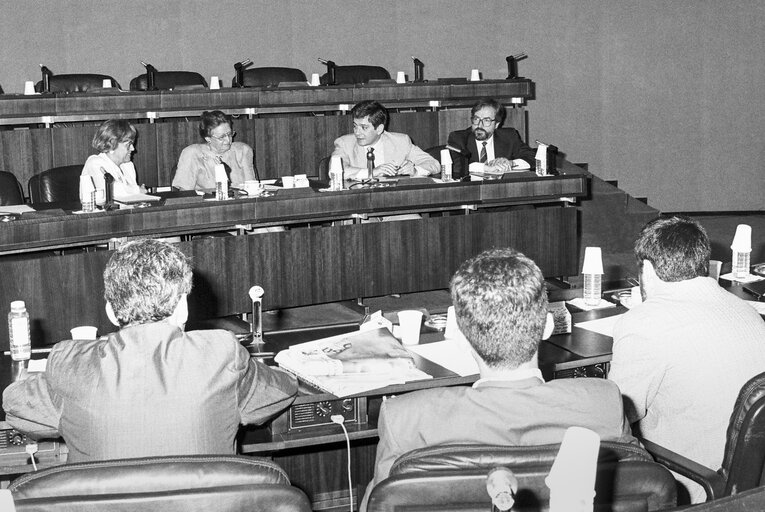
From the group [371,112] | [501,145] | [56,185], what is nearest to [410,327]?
[56,185]

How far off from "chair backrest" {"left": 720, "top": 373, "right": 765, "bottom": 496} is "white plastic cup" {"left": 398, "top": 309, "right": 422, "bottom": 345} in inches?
40.6

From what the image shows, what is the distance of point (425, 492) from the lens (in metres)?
1.42

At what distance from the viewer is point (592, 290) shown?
11.5 ft

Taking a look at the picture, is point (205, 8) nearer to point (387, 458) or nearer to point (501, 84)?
point (501, 84)

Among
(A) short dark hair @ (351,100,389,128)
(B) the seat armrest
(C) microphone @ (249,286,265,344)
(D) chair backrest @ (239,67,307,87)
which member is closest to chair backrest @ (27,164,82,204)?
(A) short dark hair @ (351,100,389,128)

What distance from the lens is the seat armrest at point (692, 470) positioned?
219 centimetres

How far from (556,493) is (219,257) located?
4162mm

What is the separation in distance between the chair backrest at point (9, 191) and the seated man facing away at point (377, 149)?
74.2 inches

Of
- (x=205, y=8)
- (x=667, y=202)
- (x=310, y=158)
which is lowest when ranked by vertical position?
(x=667, y=202)

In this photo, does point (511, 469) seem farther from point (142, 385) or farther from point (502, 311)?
point (142, 385)

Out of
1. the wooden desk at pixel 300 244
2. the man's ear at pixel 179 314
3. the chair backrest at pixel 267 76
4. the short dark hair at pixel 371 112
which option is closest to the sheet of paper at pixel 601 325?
the man's ear at pixel 179 314

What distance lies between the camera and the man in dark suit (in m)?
6.30

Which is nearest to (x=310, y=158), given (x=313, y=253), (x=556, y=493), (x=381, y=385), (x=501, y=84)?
(x=501, y=84)

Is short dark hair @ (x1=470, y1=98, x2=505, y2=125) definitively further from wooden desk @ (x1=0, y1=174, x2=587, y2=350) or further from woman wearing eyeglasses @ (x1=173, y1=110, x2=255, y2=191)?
woman wearing eyeglasses @ (x1=173, y1=110, x2=255, y2=191)
